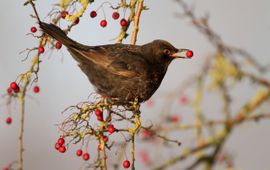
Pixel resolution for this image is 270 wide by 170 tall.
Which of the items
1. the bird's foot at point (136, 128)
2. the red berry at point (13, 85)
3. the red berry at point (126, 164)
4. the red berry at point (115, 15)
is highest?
the red berry at point (115, 15)

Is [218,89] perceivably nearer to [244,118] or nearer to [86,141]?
Answer: [244,118]

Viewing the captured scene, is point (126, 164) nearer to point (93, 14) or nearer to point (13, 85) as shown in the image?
point (13, 85)

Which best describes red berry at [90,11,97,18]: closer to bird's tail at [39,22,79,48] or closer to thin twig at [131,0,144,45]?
bird's tail at [39,22,79,48]

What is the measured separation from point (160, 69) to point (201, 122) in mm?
753

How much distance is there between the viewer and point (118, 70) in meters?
4.52

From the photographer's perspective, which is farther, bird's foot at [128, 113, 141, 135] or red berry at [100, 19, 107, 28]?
red berry at [100, 19, 107, 28]

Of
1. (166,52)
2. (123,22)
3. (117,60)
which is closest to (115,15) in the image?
(123,22)

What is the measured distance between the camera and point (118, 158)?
11.8ft

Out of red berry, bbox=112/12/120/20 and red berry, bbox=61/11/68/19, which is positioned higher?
red berry, bbox=112/12/120/20

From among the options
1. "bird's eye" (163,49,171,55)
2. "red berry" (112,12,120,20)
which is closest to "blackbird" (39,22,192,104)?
"bird's eye" (163,49,171,55)

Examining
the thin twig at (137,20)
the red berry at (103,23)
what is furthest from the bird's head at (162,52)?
the thin twig at (137,20)

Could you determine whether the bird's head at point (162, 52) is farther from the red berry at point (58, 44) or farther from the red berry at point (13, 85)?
the red berry at point (13, 85)

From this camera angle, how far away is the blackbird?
439cm

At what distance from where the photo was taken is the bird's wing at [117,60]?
4492 millimetres
